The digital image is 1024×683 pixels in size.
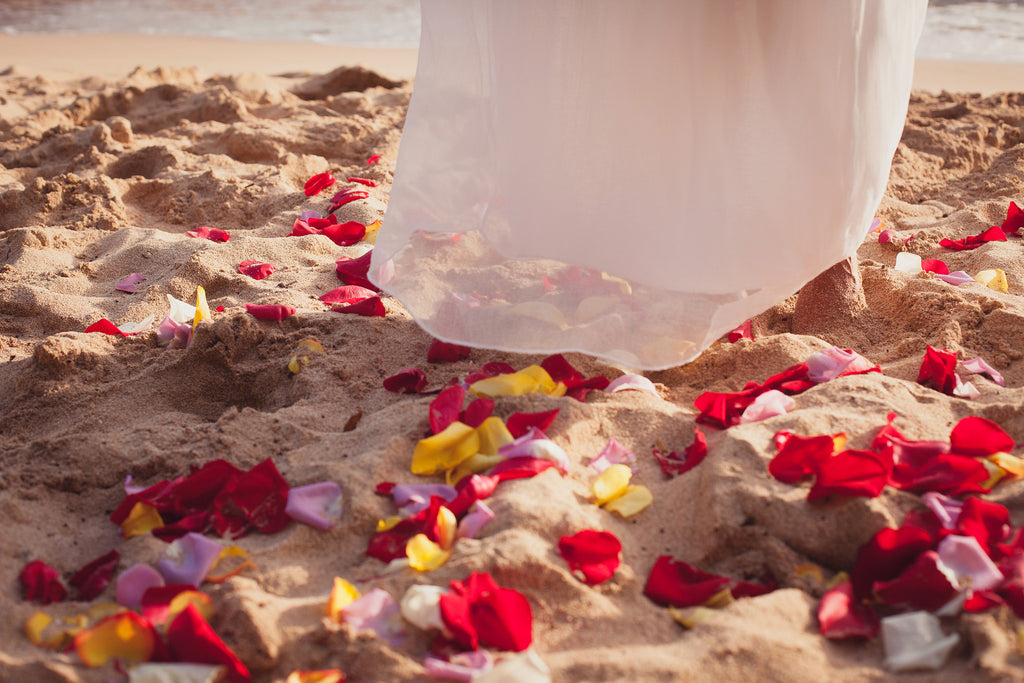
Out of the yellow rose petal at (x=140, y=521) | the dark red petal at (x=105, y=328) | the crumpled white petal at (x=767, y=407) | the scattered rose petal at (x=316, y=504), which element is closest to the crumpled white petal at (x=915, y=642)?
the crumpled white petal at (x=767, y=407)

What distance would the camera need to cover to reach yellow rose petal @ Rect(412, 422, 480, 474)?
1476 millimetres

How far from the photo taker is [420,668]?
3.60 feet

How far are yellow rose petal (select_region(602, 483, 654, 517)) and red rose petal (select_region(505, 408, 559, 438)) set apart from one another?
211 millimetres

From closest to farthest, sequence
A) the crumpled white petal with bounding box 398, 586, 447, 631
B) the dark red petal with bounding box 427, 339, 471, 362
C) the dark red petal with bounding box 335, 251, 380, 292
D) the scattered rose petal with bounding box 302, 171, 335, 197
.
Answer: the crumpled white petal with bounding box 398, 586, 447, 631
the dark red petal with bounding box 427, 339, 471, 362
the dark red petal with bounding box 335, 251, 380, 292
the scattered rose petal with bounding box 302, 171, 335, 197

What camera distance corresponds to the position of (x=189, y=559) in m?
1.27

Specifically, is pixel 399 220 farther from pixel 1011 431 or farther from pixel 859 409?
pixel 1011 431

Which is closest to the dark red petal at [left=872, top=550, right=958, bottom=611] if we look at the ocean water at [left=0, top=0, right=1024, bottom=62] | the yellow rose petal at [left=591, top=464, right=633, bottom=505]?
the yellow rose petal at [left=591, top=464, right=633, bottom=505]

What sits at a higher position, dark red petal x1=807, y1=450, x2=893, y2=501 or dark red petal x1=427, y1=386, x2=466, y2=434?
dark red petal x1=807, y1=450, x2=893, y2=501

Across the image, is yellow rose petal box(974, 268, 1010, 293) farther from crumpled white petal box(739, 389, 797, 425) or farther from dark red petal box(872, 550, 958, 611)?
dark red petal box(872, 550, 958, 611)

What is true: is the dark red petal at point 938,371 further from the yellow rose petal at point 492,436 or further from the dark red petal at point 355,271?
the dark red petal at point 355,271

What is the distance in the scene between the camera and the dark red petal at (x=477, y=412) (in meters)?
1.56

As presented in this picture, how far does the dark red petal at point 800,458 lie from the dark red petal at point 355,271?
1.24 metres

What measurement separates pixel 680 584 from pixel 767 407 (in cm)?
48

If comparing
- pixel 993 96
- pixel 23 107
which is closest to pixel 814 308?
pixel 993 96
